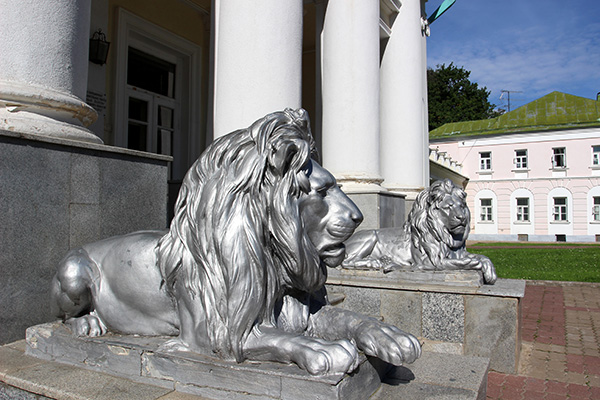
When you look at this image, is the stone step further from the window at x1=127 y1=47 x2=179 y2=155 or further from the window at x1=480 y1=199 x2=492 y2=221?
the window at x1=480 y1=199 x2=492 y2=221

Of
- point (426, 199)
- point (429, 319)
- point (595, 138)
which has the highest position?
point (595, 138)

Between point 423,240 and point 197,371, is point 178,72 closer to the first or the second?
point 423,240

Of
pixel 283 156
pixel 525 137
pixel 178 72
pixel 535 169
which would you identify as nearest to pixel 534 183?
pixel 535 169

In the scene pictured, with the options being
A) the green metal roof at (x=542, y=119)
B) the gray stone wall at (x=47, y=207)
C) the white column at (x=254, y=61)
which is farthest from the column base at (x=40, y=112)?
the green metal roof at (x=542, y=119)

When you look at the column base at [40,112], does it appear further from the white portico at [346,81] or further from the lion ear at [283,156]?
the lion ear at [283,156]

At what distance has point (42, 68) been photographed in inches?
126

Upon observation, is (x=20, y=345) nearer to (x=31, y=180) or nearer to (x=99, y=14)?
(x=31, y=180)

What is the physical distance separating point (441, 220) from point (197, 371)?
129 inches

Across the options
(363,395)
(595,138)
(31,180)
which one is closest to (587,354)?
(363,395)

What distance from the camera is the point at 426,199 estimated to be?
15.3ft

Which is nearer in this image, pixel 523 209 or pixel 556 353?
pixel 556 353

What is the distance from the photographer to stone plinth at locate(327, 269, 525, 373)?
159 inches

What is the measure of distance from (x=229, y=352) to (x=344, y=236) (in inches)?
26.3

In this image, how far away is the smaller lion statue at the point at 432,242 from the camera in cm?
445
